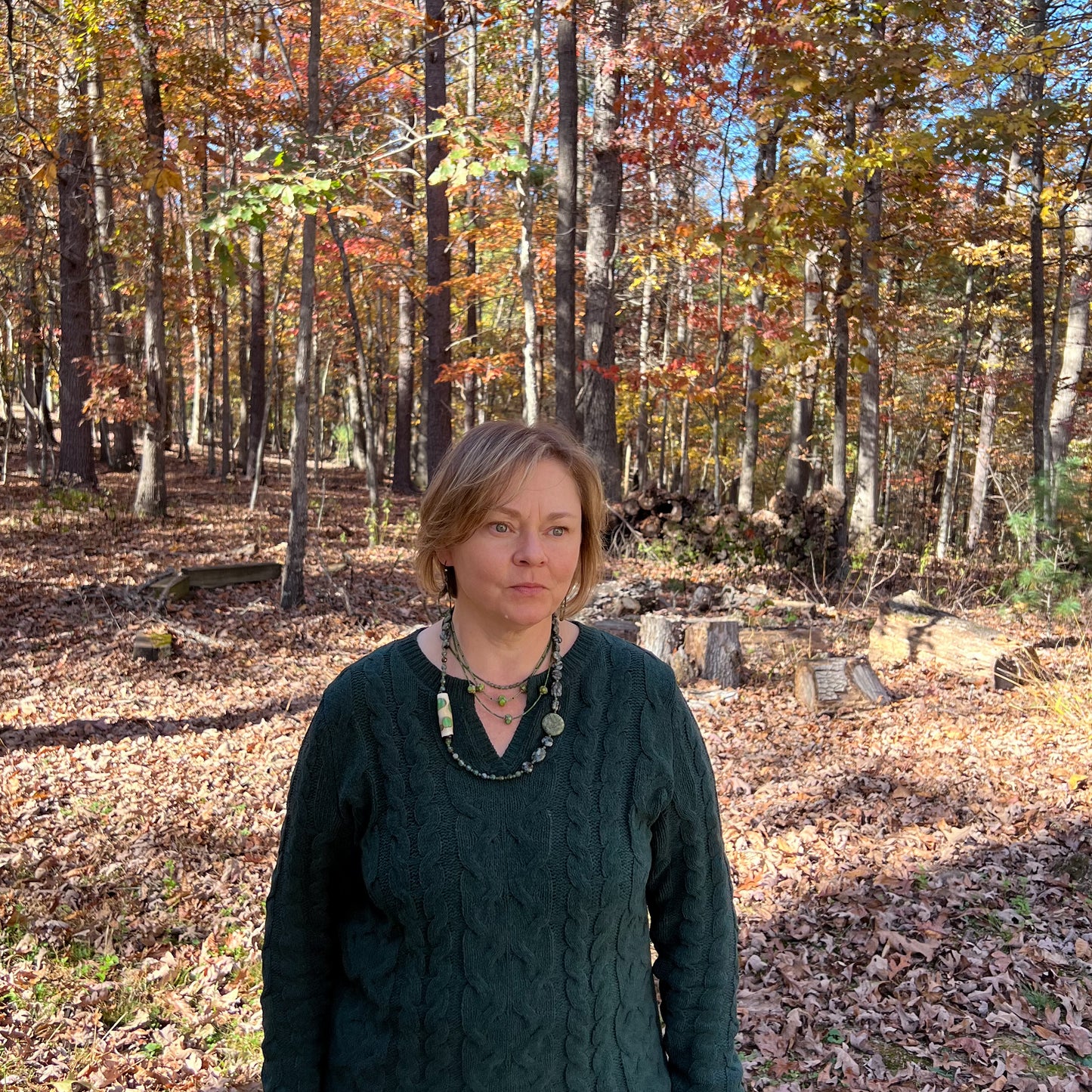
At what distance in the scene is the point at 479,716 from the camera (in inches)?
68.9

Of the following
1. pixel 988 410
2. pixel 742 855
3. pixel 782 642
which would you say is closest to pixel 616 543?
pixel 782 642

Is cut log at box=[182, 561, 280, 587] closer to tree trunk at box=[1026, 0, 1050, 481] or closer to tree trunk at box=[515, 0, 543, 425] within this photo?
tree trunk at box=[515, 0, 543, 425]

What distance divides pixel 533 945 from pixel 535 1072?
0.20 meters

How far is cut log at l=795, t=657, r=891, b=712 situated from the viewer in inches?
288

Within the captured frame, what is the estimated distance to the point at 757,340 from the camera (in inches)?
356

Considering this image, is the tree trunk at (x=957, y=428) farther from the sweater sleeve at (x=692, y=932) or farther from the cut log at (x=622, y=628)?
the sweater sleeve at (x=692, y=932)

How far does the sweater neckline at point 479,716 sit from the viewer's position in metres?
1.71

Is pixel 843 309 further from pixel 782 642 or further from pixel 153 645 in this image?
pixel 153 645

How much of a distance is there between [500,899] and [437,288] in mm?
13788

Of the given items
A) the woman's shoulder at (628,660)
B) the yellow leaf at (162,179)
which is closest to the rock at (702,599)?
the yellow leaf at (162,179)

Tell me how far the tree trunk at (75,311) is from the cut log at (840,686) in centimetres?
1113

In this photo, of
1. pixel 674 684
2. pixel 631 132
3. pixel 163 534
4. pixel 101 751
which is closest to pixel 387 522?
pixel 163 534

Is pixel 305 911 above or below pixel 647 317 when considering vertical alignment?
below

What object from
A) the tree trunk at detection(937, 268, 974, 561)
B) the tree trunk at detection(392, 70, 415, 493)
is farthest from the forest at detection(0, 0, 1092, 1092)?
the tree trunk at detection(937, 268, 974, 561)
